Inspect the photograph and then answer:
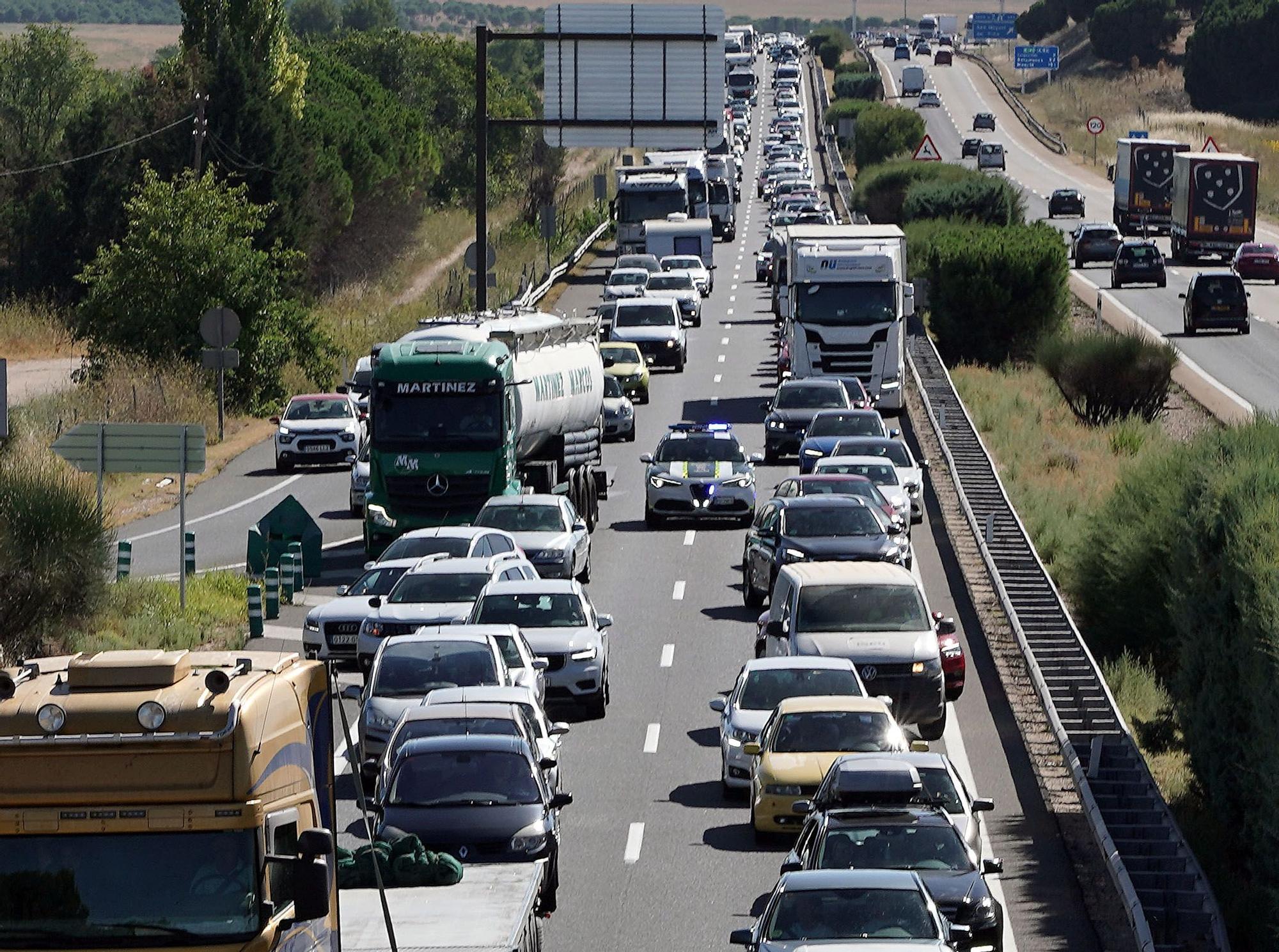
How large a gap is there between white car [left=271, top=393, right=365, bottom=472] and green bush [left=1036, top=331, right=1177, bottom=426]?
17.5m

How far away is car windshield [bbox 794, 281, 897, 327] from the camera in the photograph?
47.7m

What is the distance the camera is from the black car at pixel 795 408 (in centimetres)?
4288

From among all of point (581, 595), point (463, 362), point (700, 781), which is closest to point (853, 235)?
point (463, 362)

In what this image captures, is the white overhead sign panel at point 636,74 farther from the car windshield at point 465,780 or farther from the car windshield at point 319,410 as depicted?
the car windshield at point 465,780

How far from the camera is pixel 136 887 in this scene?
9.59 meters

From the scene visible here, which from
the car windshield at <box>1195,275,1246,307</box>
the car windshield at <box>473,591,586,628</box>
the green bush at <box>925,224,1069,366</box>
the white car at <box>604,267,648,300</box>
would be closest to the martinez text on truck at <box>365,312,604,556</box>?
the car windshield at <box>473,591,586,628</box>

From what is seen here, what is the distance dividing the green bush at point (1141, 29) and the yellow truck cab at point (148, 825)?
171 meters

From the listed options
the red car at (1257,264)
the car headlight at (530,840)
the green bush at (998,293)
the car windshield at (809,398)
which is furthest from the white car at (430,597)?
the red car at (1257,264)

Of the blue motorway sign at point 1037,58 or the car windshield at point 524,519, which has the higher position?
the blue motorway sign at point 1037,58

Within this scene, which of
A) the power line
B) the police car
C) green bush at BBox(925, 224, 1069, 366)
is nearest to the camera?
the police car

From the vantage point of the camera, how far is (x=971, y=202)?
79.3 metres

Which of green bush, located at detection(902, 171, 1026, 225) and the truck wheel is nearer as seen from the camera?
the truck wheel

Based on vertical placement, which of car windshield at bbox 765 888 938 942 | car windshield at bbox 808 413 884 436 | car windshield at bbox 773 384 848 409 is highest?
car windshield at bbox 765 888 938 942

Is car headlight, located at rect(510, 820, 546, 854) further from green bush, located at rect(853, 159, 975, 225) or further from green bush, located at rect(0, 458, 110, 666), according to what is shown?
green bush, located at rect(853, 159, 975, 225)
